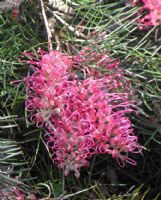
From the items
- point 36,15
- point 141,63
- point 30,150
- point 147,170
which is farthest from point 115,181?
point 36,15

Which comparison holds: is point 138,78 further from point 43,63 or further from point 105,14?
point 43,63

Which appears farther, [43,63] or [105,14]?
[105,14]

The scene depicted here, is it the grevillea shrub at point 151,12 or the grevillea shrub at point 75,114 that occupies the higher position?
the grevillea shrub at point 151,12

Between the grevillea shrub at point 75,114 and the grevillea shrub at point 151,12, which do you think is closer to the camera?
the grevillea shrub at point 75,114

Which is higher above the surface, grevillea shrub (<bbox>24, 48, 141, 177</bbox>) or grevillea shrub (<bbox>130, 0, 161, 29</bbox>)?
grevillea shrub (<bbox>130, 0, 161, 29</bbox>)

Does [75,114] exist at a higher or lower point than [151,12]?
lower

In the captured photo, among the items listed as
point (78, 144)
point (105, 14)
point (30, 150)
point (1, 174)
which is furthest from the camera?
point (30, 150)

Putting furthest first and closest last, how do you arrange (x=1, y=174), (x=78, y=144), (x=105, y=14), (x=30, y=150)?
(x=30, y=150) → (x=105, y=14) → (x=1, y=174) → (x=78, y=144)

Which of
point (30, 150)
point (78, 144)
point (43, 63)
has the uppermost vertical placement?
point (43, 63)

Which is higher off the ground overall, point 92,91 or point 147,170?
point 92,91

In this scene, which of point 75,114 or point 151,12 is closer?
point 75,114

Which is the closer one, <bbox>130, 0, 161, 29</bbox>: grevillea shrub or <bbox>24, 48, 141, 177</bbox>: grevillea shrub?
<bbox>24, 48, 141, 177</bbox>: grevillea shrub
